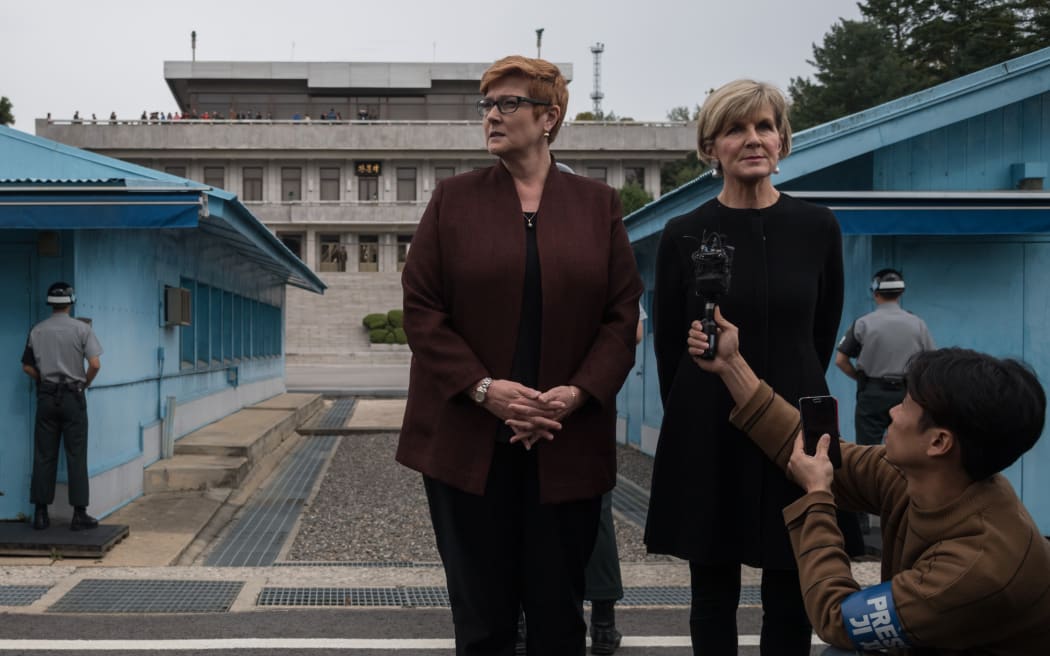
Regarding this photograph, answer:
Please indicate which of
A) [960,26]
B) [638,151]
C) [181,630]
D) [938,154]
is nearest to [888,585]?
[181,630]

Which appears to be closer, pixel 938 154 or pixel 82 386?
pixel 82 386

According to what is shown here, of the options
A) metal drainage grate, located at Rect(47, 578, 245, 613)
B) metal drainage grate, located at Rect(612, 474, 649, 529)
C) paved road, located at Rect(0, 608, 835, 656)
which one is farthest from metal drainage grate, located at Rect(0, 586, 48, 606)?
metal drainage grate, located at Rect(612, 474, 649, 529)

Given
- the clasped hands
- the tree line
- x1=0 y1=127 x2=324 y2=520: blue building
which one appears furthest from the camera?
the tree line

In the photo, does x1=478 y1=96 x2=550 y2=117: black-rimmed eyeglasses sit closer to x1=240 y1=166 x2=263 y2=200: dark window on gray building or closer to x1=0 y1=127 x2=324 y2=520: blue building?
x1=0 y1=127 x2=324 y2=520: blue building

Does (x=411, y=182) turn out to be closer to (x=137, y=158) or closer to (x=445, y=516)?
(x=137, y=158)

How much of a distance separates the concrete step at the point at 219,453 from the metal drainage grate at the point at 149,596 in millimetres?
4172

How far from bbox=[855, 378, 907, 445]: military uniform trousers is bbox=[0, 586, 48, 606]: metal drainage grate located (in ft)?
18.8

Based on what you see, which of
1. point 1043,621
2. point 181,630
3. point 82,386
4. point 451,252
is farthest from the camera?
point 82,386

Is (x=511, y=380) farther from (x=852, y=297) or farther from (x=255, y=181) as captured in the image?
(x=255, y=181)

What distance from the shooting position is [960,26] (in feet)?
99.6

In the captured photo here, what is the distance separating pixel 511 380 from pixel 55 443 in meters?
5.75

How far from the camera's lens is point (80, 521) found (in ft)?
24.0

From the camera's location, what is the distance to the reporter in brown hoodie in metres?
2.09

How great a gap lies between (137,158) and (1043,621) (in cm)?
6011
